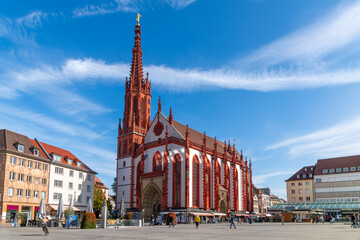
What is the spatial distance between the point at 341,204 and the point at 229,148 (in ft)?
96.0

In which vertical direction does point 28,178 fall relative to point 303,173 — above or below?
below

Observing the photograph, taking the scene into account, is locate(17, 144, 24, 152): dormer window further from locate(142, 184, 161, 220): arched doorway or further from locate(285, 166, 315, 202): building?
locate(285, 166, 315, 202): building

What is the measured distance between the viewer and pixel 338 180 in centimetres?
8850

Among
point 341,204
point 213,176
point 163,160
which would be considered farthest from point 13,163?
point 341,204

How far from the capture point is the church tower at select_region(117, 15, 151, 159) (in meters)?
70.9

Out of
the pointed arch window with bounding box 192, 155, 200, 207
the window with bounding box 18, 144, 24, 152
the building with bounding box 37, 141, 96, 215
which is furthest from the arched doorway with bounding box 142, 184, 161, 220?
the window with bounding box 18, 144, 24, 152

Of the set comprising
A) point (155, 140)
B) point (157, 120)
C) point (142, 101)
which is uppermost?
point (142, 101)

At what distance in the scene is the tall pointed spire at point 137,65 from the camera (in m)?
75.6

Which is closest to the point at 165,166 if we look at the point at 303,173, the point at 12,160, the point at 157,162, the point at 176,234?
the point at 157,162

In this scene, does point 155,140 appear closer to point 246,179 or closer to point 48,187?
point 48,187

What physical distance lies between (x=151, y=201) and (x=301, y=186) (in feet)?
180

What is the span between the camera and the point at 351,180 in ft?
284

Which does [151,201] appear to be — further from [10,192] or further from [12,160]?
[12,160]

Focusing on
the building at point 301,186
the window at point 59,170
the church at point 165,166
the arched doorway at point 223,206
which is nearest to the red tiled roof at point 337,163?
the building at point 301,186
